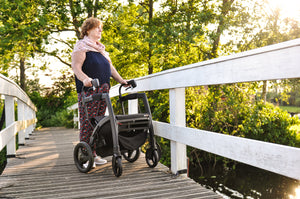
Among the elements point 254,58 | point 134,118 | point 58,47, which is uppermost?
point 58,47

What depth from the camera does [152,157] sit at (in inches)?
126

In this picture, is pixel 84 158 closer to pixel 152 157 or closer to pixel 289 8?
pixel 152 157

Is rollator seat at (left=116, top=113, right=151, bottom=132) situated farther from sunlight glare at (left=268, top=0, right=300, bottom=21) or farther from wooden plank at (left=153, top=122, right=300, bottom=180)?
sunlight glare at (left=268, top=0, right=300, bottom=21)

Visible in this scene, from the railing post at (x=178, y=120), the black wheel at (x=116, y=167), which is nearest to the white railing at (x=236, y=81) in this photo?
the railing post at (x=178, y=120)

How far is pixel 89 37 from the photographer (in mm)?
3363

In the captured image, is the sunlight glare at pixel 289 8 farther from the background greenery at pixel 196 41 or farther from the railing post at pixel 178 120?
the railing post at pixel 178 120

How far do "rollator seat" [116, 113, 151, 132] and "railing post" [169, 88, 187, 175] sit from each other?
261 mm

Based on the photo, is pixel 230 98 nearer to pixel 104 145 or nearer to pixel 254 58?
pixel 104 145

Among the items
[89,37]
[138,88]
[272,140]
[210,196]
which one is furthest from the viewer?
[272,140]

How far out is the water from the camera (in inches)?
332

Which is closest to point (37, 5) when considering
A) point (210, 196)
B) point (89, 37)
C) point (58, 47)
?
point (58, 47)

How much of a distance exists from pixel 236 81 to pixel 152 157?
1.53m

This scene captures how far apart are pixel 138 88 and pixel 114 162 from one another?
4.05ft

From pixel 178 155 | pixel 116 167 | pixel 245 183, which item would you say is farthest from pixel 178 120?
pixel 245 183
